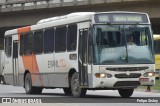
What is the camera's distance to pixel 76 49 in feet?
71.4

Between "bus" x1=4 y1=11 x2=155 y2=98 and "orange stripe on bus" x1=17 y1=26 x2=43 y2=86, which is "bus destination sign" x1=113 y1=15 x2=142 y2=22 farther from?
"orange stripe on bus" x1=17 y1=26 x2=43 y2=86

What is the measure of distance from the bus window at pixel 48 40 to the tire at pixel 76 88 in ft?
8.41

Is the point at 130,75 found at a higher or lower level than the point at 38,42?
lower

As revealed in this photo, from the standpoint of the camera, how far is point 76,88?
21.8m

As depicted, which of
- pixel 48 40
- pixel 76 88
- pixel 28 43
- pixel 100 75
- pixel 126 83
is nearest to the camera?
pixel 100 75

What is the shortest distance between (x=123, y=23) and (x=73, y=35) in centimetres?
212

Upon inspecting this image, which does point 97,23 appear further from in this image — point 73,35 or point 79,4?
point 79,4

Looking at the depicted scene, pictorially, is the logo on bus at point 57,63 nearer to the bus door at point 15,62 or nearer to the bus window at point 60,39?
the bus window at point 60,39

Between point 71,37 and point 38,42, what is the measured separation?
11.3 ft

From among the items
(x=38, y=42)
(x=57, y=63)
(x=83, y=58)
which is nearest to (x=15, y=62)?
(x=38, y=42)

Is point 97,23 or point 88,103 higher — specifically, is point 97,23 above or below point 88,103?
above

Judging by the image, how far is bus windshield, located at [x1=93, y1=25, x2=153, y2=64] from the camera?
20578 mm

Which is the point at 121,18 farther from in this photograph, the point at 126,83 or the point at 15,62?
the point at 15,62

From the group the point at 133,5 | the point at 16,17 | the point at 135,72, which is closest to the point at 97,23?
the point at 135,72
